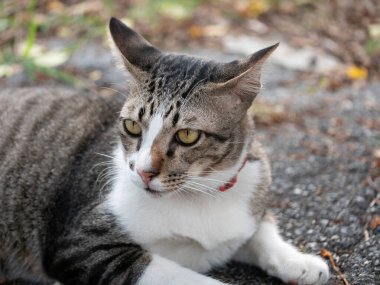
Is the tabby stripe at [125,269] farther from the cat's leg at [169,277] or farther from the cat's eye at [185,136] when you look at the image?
the cat's eye at [185,136]

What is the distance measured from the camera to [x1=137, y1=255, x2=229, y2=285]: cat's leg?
2646 millimetres

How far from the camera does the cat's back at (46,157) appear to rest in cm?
311

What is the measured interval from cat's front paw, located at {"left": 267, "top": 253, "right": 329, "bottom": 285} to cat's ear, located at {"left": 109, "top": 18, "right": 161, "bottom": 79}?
1218 mm

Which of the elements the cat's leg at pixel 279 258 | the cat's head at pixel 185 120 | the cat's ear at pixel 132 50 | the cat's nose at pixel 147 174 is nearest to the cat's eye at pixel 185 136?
the cat's head at pixel 185 120

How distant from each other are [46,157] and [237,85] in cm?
128

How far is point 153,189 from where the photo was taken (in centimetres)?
259

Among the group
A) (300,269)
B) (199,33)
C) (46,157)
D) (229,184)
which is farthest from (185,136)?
(199,33)

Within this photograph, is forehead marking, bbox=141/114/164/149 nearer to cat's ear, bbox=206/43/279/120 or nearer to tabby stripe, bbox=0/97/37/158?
cat's ear, bbox=206/43/279/120

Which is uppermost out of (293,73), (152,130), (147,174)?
(152,130)

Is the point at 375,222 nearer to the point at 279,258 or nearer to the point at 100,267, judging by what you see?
the point at 279,258

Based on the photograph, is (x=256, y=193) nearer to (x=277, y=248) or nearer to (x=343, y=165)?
(x=277, y=248)

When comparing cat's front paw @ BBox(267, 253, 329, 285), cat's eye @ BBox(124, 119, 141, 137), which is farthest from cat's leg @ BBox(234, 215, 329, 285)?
cat's eye @ BBox(124, 119, 141, 137)

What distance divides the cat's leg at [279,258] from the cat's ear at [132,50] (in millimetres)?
1097

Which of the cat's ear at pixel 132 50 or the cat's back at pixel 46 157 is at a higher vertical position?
the cat's ear at pixel 132 50
